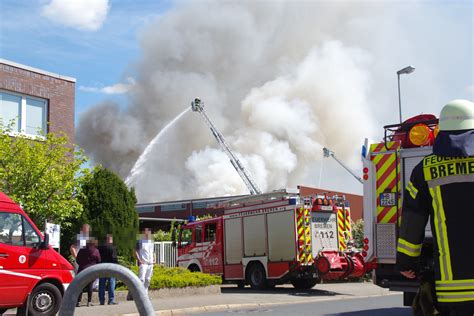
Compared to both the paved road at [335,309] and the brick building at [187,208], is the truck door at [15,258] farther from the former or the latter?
the brick building at [187,208]

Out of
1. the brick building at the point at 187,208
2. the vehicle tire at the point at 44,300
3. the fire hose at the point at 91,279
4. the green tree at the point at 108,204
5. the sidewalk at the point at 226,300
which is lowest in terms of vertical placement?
the sidewalk at the point at 226,300

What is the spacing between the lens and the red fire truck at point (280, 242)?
1755 cm

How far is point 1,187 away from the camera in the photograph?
15867 mm

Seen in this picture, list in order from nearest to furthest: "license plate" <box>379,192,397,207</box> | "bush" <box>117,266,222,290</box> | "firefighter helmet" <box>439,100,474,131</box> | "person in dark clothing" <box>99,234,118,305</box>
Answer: "firefighter helmet" <box>439,100,474,131</box>, "license plate" <box>379,192,397,207</box>, "person in dark clothing" <box>99,234,118,305</box>, "bush" <box>117,266,222,290</box>

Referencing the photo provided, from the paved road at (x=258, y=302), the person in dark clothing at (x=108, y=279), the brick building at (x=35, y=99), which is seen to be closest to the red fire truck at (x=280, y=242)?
the paved road at (x=258, y=302)

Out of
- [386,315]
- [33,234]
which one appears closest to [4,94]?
[33,234]

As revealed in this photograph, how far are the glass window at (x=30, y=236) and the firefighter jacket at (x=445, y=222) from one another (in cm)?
799

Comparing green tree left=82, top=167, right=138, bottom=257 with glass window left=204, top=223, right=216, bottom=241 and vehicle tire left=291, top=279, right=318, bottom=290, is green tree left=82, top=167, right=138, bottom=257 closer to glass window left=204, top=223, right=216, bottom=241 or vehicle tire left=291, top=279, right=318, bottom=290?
glass window left=204, top=223, right=216, bottom=241

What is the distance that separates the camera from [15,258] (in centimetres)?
1009

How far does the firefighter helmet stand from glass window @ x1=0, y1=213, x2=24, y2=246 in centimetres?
806

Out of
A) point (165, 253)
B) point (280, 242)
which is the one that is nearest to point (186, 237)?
point (165, 253)

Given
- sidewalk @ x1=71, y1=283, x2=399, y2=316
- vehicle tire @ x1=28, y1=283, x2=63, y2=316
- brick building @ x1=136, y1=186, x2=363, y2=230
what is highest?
brick building @ x1=136, y1=186, x2=363, y2=230

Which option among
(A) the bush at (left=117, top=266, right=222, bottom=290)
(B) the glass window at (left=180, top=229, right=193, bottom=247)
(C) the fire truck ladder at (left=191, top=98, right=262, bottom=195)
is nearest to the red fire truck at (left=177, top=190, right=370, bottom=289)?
(B) the glass window at (left=180, top=229, right=193, bottom=247)

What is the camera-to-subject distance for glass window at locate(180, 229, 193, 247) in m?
20.8
